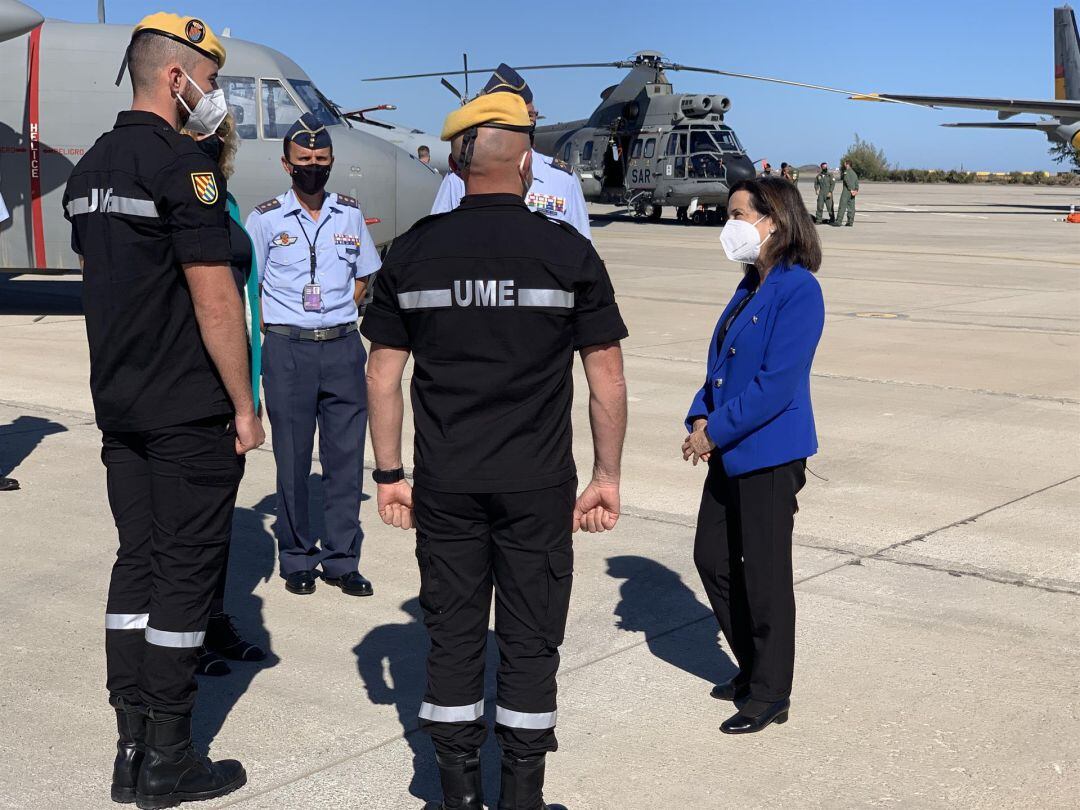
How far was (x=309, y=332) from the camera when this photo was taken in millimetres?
5590

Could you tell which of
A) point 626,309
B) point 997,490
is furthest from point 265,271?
point 626,309

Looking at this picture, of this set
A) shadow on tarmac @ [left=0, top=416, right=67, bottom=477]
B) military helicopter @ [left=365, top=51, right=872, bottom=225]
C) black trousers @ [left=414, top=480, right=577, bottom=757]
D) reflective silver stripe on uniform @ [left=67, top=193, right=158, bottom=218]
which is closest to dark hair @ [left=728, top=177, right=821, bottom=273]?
black trousers @ [left=414, top=480, right=577, bottom=757]

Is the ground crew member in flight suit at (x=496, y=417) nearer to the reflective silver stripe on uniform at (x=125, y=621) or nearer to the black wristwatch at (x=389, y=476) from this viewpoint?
the black wristwatch at (x=389, y=476)

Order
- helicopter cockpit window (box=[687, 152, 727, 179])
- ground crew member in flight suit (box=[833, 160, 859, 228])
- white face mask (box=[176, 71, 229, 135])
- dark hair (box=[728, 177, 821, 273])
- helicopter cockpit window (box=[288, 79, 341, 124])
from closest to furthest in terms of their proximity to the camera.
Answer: white face mask (box=[176, 71, 229, 135])
dark hair (box=[728, 177, 821, 273])
helicopter cockpit window (box=[288, 79, 341, 124])
helicopter cockpit window (box=[687, 152, 727, 179])
ground crew member in flight suit (box=[833, 160, 859, 228])

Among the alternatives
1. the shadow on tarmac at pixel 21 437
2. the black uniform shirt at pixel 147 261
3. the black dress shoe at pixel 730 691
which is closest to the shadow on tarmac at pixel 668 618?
the black dress shoe at pixel 730 691

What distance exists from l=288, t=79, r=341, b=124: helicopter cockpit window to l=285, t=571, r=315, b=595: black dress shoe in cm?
914

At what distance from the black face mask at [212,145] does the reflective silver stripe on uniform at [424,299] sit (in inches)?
47.2

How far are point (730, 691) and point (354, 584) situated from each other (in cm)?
186

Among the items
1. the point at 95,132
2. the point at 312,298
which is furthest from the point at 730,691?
the point at 95,132

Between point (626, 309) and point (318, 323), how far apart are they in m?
9.96

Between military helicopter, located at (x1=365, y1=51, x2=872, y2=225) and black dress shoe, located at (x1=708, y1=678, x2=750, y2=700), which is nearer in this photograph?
black dress shoe, located at (x1=708, y1=678, x2=750, y2=700)

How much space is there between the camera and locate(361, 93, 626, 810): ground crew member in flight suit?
308cm

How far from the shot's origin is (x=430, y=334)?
10.3 feet

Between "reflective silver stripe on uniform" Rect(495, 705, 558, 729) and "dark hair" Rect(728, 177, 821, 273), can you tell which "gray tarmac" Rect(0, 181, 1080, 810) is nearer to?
"reflective silver stripe on uniform" Rect(495, 705, 558, 729)
